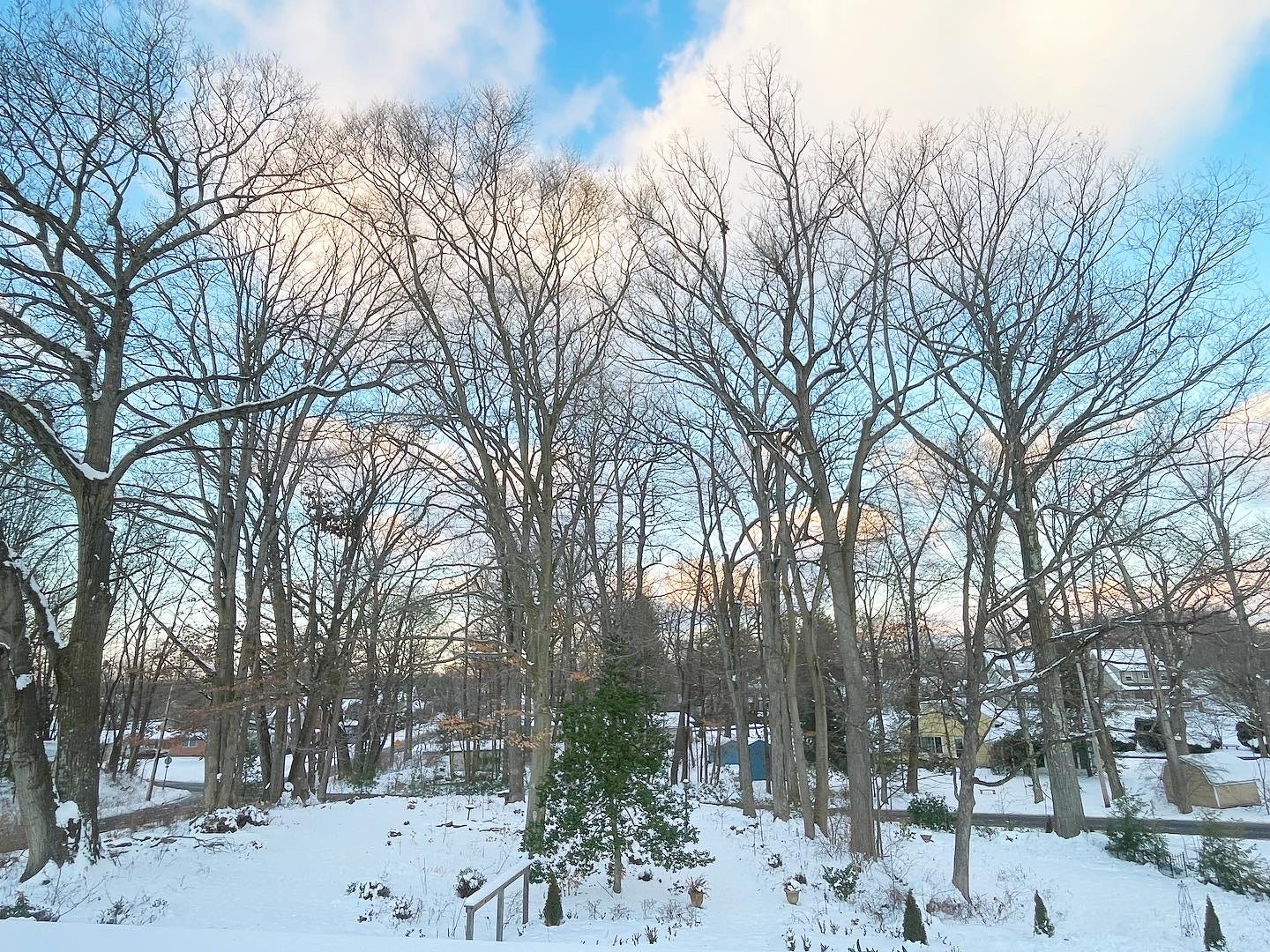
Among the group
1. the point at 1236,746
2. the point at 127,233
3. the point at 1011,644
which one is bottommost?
the point at 1236,746

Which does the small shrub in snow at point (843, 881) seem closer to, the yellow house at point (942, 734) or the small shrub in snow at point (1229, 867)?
the small shrub in snow at point (1229, 867)

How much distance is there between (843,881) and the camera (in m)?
9.70

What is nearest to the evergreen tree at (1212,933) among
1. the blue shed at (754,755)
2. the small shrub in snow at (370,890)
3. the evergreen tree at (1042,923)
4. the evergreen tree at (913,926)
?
the evergreen tree at (1042,923)

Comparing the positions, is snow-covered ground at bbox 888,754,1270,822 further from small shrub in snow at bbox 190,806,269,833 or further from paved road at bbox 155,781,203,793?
paved road at bbox 155,781,203,793

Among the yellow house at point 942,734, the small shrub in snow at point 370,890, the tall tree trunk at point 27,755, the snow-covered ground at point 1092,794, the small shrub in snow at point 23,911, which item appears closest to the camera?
the small shrub in snow at point 23,911

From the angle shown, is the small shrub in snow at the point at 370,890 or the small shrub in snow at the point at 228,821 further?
the small shrub in snow at the point at 228,821

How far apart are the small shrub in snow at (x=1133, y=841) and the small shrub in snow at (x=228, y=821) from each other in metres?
16.1

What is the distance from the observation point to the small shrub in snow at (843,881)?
9.52 meters

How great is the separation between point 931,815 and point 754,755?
18359 millimetres

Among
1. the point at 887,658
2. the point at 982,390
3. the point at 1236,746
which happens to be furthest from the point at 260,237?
the point at 1236,746

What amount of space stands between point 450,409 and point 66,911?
8.10 m

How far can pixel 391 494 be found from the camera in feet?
77.2

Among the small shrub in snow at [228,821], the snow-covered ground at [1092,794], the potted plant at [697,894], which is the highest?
the small shrub in snow at [228,821]

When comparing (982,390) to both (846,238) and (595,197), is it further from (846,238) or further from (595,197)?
(595,197)
